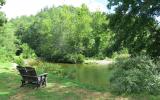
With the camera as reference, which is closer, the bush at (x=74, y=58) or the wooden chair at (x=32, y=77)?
the wooden chair at (x=32, y=77)

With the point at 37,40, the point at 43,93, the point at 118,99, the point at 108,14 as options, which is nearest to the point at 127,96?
the point at 118,99

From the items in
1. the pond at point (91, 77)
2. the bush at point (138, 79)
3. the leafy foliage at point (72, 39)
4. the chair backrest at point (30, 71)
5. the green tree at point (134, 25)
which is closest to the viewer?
the bush at point (138, 79)

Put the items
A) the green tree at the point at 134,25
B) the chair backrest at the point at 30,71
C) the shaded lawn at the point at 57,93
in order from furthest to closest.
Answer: the green tree at the point at 134,25
the chair backrest at the point at 30,71
the shaded lawn at the point at 57,93

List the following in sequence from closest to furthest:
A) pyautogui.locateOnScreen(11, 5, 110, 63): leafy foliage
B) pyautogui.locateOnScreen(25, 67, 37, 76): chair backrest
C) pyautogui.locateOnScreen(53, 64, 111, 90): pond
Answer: pyautogui.locateOnScreen(25, 67, 37, 76): chair backrest → pyautogui.locateOnScreen(53, 64, 111, 90): pond → pyautogui.locateOnScreen(11, 5, 110, 63): leafy foliage

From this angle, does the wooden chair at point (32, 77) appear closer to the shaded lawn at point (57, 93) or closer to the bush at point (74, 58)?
the shaded lawn at point (57, 93)

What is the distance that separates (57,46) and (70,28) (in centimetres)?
483

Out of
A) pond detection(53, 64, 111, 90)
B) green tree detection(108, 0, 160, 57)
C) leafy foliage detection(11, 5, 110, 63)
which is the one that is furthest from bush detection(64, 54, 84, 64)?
green tree detection(108, 0, 160, 57)

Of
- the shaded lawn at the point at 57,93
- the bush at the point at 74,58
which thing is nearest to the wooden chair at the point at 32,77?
the shaded lawn at the point at 57,93

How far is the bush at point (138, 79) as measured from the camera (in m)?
Result: 13.6

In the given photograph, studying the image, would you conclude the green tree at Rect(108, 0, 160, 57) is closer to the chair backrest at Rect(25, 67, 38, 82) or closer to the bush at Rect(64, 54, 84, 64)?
the chair backrest at Rect(25, 67, 38, 82)

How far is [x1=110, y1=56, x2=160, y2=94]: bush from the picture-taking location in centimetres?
1356

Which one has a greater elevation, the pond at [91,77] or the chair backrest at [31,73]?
the chair backrest at [31,73]

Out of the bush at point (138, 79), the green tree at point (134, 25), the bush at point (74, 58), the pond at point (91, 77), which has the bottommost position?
the pond at point (91, 77)

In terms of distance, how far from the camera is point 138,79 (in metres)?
13.8
